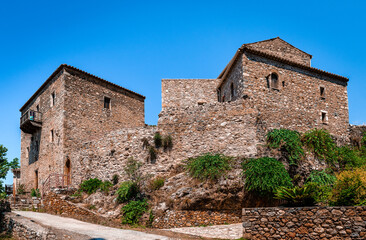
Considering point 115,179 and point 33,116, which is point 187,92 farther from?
point 33,116

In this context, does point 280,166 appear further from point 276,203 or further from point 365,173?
point 365,173

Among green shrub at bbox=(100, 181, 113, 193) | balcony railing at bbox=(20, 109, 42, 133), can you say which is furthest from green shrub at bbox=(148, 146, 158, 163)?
balcony railing at bbox=(20, 109, 42, 133)

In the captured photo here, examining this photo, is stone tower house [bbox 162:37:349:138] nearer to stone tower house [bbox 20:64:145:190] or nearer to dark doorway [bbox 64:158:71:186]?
stone tower house [bbox 20:64:145:190]

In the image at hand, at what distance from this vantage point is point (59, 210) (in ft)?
61.7

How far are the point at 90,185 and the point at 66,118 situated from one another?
7.24 m

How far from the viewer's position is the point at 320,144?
20.4 meters

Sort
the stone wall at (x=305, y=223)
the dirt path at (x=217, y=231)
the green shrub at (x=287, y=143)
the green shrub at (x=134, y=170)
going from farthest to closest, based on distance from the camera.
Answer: the green shrub at (x=134, y=170) < the green shrub at (x=287, y=143) < the dirt path at (x=217, y=231) < the stone wall at (x=305, y=223)

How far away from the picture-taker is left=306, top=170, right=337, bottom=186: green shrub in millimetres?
18047

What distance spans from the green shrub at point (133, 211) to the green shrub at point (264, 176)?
5.35 metres

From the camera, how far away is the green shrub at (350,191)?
1288 centimetres

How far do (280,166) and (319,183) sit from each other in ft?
9.37

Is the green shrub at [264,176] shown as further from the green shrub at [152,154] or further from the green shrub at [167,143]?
the green shrub at [152,154]

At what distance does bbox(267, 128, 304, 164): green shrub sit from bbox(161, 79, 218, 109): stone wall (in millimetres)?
9910

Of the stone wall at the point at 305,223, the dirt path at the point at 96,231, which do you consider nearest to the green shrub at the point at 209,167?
the stone wall at the point at 305,223
